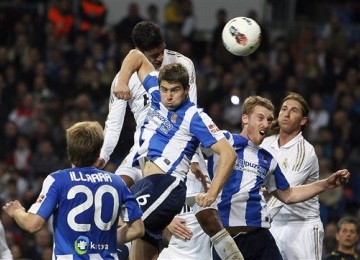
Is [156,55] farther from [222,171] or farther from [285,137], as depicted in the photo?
[222,171]

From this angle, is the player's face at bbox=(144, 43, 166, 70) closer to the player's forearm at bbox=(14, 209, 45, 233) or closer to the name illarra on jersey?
the name illarra on jersey

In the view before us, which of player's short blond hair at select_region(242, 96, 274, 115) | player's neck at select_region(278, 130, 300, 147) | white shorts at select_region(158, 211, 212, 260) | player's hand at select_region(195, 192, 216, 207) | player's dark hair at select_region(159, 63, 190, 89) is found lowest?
white shorts at select_region(158, 211, 212, 260)

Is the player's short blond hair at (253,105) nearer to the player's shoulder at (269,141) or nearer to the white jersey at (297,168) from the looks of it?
the white jersey at (297,168)

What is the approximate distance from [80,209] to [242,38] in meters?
3.52

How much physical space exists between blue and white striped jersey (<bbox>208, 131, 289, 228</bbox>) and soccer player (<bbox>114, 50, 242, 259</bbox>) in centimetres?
44

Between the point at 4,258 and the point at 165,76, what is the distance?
250 centimetres

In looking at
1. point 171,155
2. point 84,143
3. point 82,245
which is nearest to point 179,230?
point 171,155

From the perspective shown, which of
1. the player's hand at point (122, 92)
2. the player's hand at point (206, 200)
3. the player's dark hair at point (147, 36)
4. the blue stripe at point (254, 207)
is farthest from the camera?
the player's dark hair at point (147, 36)

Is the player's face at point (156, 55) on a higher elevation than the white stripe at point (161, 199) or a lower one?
higher

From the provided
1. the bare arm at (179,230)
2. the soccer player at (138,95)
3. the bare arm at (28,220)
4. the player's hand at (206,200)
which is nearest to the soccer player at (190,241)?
the bare arm at (179,230)

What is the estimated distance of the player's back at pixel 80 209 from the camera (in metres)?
7.11

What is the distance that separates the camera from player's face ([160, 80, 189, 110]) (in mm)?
8359

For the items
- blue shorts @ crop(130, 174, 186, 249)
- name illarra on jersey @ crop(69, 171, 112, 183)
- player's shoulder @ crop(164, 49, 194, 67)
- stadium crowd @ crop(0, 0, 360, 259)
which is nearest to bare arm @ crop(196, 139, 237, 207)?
blue shorts @ crop(130, 174, 186, 249)

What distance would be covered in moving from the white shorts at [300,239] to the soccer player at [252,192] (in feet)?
3.11
